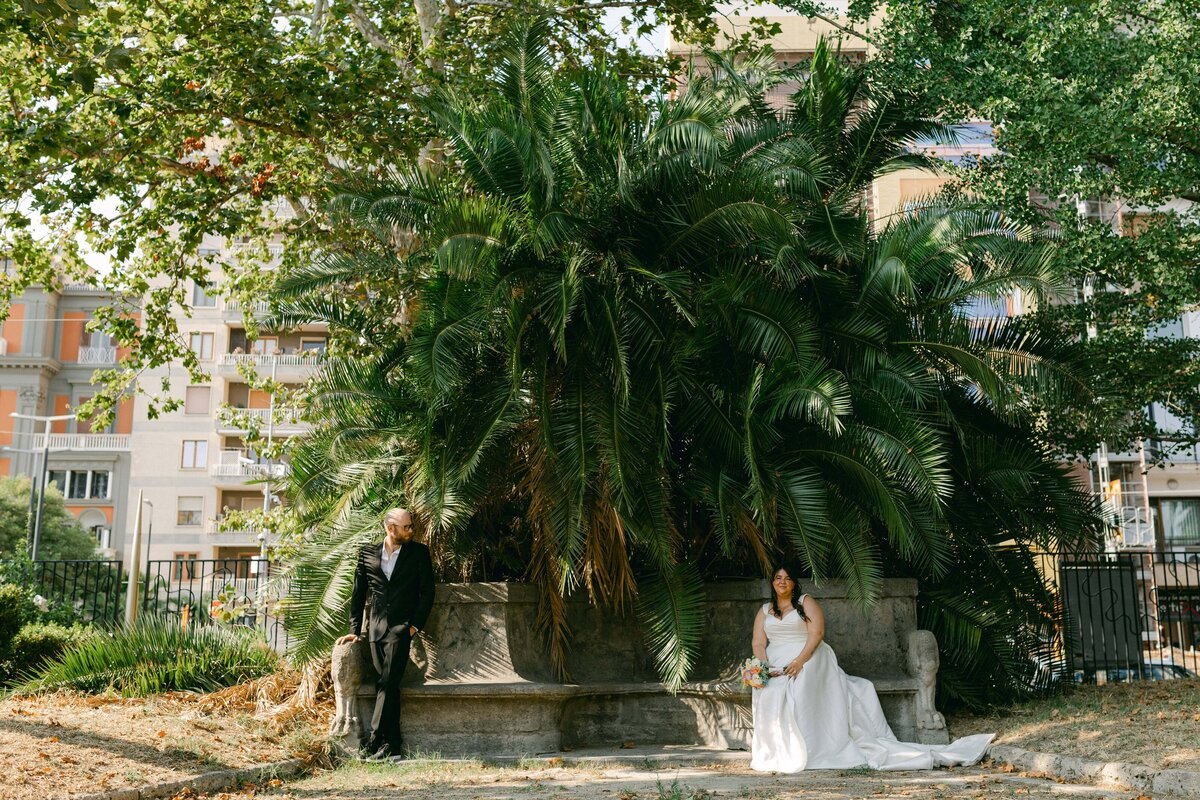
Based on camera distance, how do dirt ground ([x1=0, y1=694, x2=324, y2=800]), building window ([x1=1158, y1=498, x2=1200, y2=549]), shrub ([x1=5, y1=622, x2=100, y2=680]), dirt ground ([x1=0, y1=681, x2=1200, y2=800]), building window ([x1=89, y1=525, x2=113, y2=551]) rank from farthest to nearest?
building window ([x1=89, y1=525, x2=113, y2=551]) < building window ([x1=1158, y1=498, x2=1200, y2=549]) < shrub ([x1=5, y1=622, x2=100, y2=680]) < dirt ground ([x1=0, y1=681, x2=1200, y2=800]) < dirt ground ([x1=0, y1=694, x2=324, y2=800])

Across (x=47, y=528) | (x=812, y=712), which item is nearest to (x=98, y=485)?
(x=47, y=528)

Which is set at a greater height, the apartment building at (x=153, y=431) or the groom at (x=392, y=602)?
the apartment building at (x=153, y=431)

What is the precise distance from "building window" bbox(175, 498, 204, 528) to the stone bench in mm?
47470

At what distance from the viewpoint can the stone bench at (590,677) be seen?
954 centimetres

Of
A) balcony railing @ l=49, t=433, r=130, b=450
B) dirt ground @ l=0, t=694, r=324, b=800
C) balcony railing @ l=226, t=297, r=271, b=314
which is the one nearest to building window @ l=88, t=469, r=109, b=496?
balcony railing @ l=49, t=433, r=130, b=450

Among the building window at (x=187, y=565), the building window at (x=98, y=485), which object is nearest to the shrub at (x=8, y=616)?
the building window at (x=187, y=565)

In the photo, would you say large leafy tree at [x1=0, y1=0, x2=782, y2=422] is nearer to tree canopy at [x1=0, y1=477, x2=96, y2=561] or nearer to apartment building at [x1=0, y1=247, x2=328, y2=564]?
apartment building at [x1=0, y1=247, x2=328, y2=564]

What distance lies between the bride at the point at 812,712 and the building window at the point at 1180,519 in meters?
34.2

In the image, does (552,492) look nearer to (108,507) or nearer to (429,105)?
(429,105)

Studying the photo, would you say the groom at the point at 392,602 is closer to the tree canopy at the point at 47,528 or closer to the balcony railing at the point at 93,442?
the tree canopy at the point at 47,528

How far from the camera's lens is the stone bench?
954cm

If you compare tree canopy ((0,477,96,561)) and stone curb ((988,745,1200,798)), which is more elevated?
tree canopy ((0,477,96,561))

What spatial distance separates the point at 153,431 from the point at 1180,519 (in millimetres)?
44743

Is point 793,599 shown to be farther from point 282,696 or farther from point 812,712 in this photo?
point 282,696
